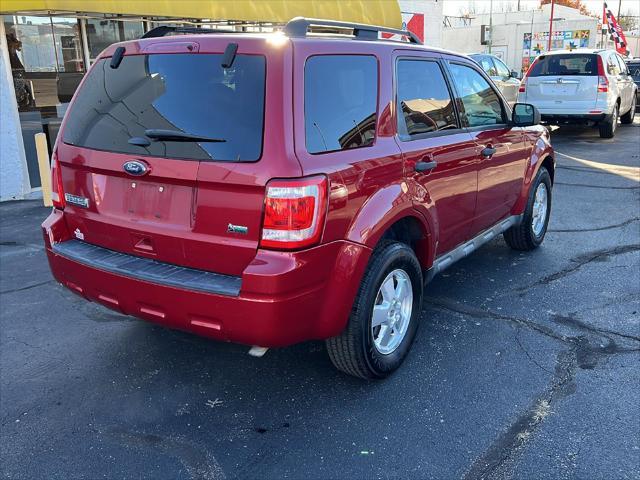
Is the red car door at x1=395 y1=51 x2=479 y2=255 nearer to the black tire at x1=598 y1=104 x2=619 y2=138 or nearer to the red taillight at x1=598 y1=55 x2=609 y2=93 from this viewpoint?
the red taillight at x1=598 y1=55 x2=609 y2=93

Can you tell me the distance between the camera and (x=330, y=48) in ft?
10.6

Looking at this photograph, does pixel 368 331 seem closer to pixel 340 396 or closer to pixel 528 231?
pixel 340 396

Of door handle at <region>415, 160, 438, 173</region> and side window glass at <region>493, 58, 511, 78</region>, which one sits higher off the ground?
side window glass at <region>493, 58, 511, 78</region>

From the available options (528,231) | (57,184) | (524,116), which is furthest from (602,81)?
(57,184)

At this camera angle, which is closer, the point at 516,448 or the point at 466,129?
the point at 516,448

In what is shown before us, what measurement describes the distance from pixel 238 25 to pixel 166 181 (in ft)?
30.2

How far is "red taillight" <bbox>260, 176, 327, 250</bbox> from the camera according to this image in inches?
112

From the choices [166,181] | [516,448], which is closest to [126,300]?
[166,181]

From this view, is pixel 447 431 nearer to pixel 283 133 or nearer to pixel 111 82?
pixel 283 133

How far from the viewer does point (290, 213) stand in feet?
9.32

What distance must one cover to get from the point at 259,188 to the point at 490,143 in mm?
2474

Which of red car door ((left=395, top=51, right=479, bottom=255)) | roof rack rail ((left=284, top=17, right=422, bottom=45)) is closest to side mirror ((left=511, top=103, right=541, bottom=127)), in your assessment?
red car door ((left=395, top=51, right=479, bottom=255))

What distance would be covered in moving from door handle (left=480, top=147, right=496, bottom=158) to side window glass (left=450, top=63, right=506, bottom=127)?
203 mm

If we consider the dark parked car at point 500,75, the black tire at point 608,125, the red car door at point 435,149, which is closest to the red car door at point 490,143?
the red car door at point 435,149
